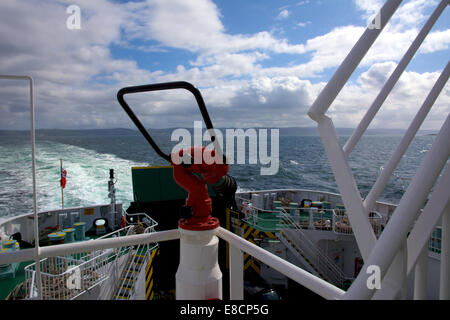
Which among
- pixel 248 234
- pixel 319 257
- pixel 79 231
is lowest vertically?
pixel 319 257

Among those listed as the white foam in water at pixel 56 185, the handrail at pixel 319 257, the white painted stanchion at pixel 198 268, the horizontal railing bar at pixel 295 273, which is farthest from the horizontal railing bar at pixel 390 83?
the white foam in water at pixel 56 185

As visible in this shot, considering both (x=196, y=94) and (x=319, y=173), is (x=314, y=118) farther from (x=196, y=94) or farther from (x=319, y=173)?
(x=319, y=173)

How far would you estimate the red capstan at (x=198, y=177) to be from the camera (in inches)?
54.2

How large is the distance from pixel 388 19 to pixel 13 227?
8.99 m

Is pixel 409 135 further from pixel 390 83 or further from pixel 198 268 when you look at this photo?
pixel 198 268

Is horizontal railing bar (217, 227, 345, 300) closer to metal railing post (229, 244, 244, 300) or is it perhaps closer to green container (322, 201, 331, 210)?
metal railing post (229, 244, 244, 300)

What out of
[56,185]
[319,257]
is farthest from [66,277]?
[56,185]

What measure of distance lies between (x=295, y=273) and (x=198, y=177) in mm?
672

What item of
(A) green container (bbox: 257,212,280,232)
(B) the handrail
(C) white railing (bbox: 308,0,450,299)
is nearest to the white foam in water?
(A) green container (bbox: 257,212,280,232)

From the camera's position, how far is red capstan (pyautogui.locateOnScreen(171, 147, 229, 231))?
138 centimetres

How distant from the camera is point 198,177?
1530mm

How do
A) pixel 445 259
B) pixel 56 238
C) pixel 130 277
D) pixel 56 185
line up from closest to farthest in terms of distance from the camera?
1. pixel 445 259
2. pixel 130 277
3. pixel 56 238
4. pixel 56 185

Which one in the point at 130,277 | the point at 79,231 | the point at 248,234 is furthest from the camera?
the point at 248,234
